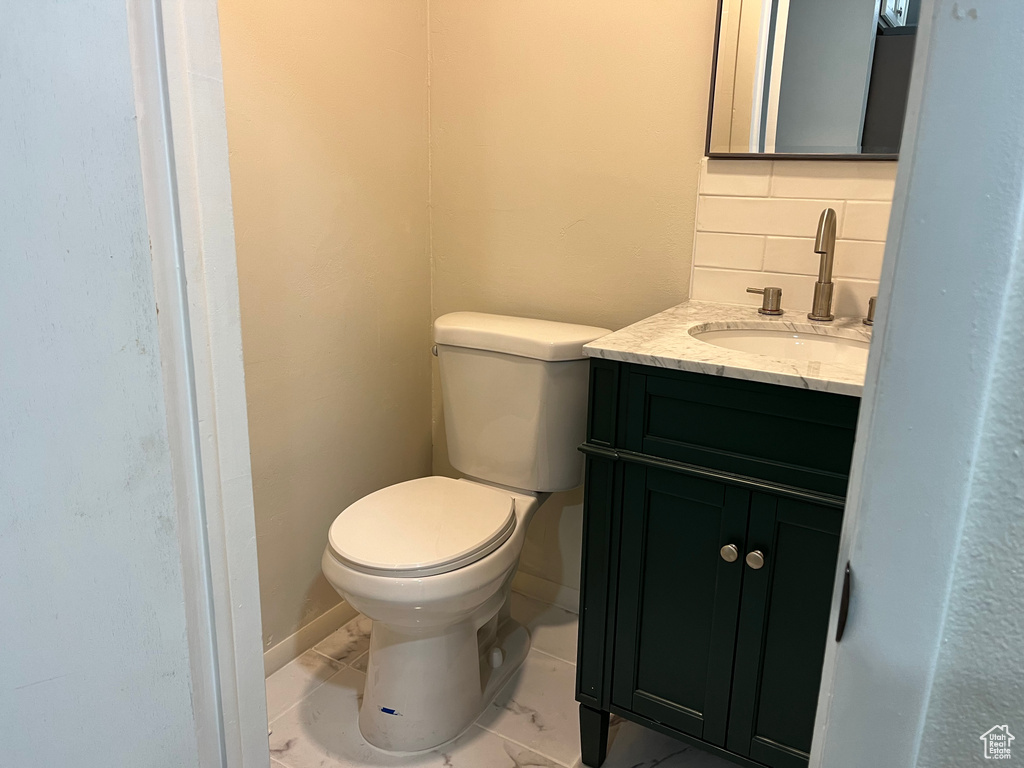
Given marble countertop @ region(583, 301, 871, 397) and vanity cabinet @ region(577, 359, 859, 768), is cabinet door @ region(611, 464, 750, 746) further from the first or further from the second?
marble countertop @ region(583, 301, 871, 397)

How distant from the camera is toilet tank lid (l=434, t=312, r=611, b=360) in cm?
170

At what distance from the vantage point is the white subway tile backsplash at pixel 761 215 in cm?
161

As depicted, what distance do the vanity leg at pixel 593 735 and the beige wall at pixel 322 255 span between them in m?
0.76

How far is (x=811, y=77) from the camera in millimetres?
1558

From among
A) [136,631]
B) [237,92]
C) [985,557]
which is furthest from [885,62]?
[136,631]

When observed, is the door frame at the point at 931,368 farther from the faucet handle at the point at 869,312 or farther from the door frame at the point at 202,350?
the faucet handle at the point at 869,312

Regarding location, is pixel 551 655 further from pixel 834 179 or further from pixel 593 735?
pixel 834 179

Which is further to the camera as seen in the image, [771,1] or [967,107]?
[771,1]

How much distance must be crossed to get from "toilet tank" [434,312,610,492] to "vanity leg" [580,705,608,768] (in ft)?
1.64

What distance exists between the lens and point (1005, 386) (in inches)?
15.1

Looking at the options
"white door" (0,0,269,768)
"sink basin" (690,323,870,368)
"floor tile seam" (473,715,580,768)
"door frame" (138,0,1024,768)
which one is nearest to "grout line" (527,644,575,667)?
"floor tile seam" (473,715,580,768)

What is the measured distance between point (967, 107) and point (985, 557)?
227mm

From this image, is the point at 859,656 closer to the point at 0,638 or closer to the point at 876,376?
the point at 876,376

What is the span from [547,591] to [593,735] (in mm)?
602
